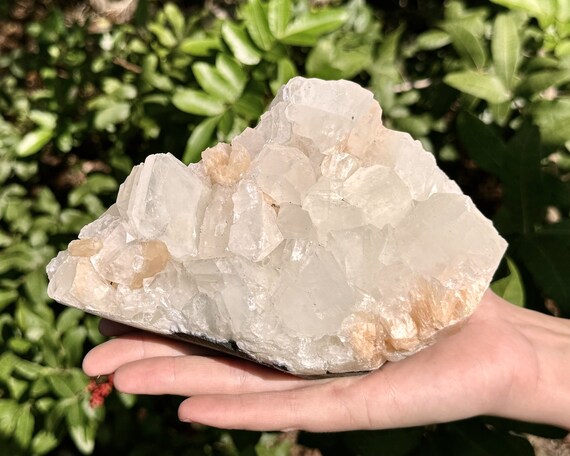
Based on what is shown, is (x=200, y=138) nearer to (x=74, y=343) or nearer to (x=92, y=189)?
(x=92, y=189)

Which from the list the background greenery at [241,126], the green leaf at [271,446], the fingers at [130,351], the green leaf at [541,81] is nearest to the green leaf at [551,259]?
the background greenery at [241,126]

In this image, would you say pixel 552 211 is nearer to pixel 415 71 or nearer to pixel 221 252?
pixel 415 71

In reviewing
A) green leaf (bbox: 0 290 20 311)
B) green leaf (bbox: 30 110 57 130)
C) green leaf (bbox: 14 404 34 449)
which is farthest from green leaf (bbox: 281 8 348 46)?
green leaf (bbox: 14 404 34 449)

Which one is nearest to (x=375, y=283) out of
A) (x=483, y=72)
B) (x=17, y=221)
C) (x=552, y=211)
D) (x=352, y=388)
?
(x=352, y=388)

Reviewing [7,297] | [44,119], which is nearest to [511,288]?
[7,297]

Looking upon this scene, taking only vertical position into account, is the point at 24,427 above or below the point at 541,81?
below

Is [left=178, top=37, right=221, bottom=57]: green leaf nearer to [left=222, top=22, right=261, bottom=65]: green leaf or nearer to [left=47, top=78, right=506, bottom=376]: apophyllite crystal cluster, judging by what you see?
[left=222, top=22, right=261, bottom=65]: green leaf

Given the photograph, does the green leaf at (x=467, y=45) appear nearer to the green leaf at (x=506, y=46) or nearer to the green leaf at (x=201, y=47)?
the green leaf at (x=506, y=46)
